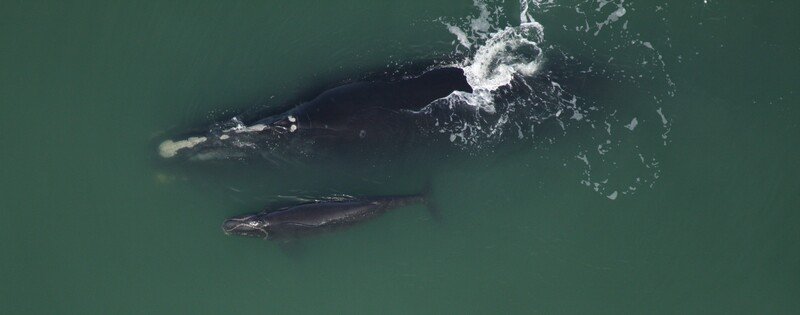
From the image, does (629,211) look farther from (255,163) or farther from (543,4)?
(255,163)

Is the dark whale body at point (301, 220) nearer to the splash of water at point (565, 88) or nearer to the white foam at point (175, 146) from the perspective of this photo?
the white foam at point (175, 146)

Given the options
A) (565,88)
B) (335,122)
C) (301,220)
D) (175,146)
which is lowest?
(301,220)

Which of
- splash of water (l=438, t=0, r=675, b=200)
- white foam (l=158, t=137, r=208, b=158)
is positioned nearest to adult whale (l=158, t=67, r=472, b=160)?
white foam (l=158, t=137, r=208, b=158)

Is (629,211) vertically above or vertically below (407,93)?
below

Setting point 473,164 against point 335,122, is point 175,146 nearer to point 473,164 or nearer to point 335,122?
point 335,122

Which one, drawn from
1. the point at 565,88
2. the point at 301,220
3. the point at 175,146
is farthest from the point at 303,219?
the point at 565,88

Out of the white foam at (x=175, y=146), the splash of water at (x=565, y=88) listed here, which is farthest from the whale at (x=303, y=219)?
the splash of water at (x=565, y=88)

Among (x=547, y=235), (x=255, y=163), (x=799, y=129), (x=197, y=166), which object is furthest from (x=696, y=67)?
(x=197, y=166)
